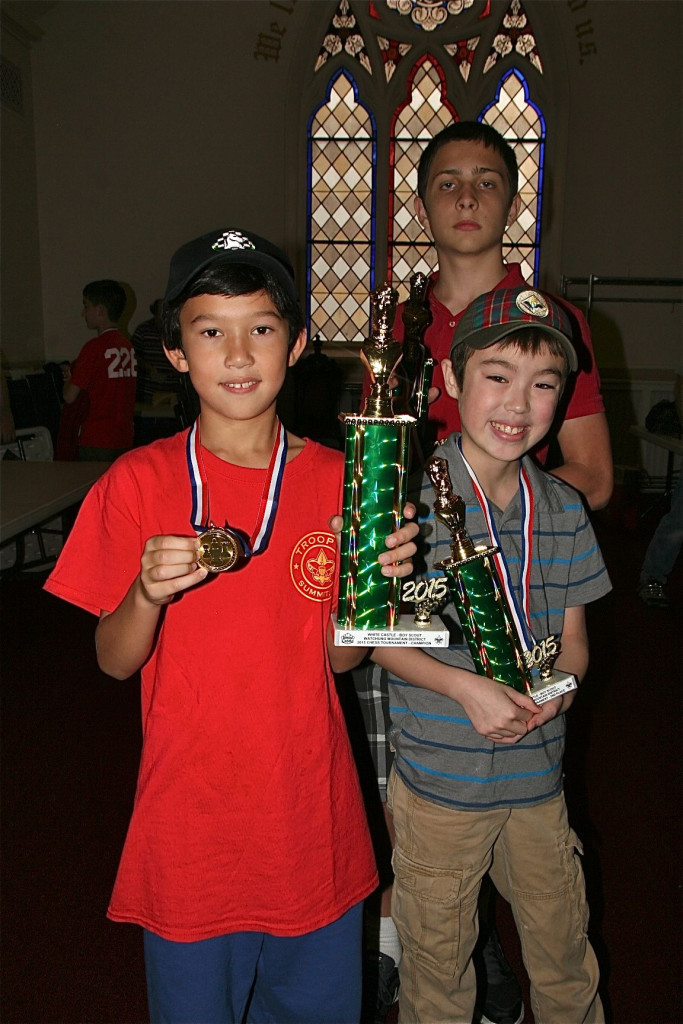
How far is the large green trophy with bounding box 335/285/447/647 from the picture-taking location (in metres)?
1.23

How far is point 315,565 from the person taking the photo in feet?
4.41

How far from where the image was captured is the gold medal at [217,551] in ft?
3.63

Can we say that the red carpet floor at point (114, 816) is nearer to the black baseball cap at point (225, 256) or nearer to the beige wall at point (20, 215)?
the black baseball cap at point (225, 256)

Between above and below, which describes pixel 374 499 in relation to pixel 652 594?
above

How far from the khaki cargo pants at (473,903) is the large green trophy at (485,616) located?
0.97 ft

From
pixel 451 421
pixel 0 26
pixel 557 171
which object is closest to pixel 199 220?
pixel 0 26

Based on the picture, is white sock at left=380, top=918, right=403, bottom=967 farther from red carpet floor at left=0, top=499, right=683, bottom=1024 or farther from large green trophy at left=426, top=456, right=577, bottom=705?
large green trophy at left=426, top=456, right=577, bottom=705

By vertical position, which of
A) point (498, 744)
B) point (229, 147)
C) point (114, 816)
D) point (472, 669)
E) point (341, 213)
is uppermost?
point (229, 147)

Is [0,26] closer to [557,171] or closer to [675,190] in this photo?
[557,171]

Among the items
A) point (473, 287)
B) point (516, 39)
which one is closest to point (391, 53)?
point (516, 39)

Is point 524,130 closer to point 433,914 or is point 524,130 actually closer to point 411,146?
point 411,146

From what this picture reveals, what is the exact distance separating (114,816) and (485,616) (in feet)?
6.75

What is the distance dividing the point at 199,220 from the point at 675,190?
5.31 m

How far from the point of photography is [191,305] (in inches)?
51.5
